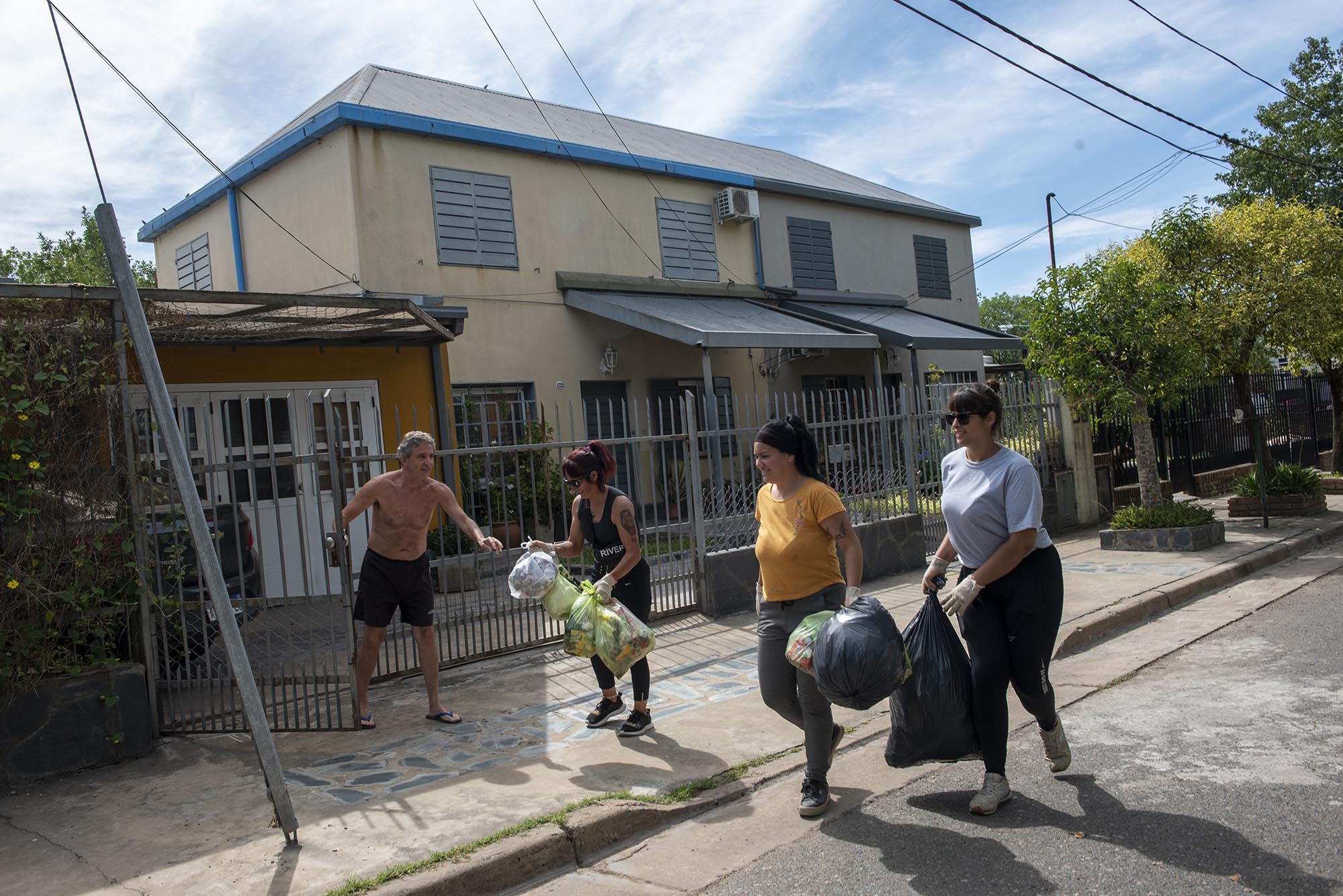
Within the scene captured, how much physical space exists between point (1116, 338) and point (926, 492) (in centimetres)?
263

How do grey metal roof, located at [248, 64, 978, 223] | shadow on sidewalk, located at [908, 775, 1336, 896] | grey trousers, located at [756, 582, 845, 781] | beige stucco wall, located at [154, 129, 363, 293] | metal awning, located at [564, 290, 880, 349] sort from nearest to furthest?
shadow on sidewalk, located at [908, 775, 1336, 896]
grey trousers, located at [756, 582, 845, 781]
beige stucco wall, located at [154, 129, 363, 293]
metal awning, located at [564, 290, 880, 349]
grey metal roof, located at [248, 64, 978, 223]

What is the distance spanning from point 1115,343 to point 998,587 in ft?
25.8

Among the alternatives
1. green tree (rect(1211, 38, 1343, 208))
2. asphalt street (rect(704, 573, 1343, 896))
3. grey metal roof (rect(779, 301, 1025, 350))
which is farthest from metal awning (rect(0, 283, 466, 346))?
green tree (rect(1211, 38, 1343, 208))

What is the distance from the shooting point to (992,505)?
399cm

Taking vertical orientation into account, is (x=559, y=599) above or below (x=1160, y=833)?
above

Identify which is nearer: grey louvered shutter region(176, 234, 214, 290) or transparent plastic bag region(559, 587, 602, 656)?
transparent plastic bag region(559, 587, 602, 656)

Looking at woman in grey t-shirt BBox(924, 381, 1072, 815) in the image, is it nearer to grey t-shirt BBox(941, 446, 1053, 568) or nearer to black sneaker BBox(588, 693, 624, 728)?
grey t-shirt BBox(941, 446, 1053, 568)

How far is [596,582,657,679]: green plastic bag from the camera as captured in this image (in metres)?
5.18

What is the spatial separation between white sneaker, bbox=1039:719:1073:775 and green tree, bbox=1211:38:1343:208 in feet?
83.8

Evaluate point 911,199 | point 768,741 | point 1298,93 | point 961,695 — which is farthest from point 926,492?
point 1298,93

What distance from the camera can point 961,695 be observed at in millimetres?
4031

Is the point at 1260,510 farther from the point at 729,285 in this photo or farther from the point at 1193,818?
the point at 1193,818

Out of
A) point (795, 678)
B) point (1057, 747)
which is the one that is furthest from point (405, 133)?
point (1057, 747)

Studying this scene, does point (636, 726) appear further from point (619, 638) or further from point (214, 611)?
point (214, 611)
